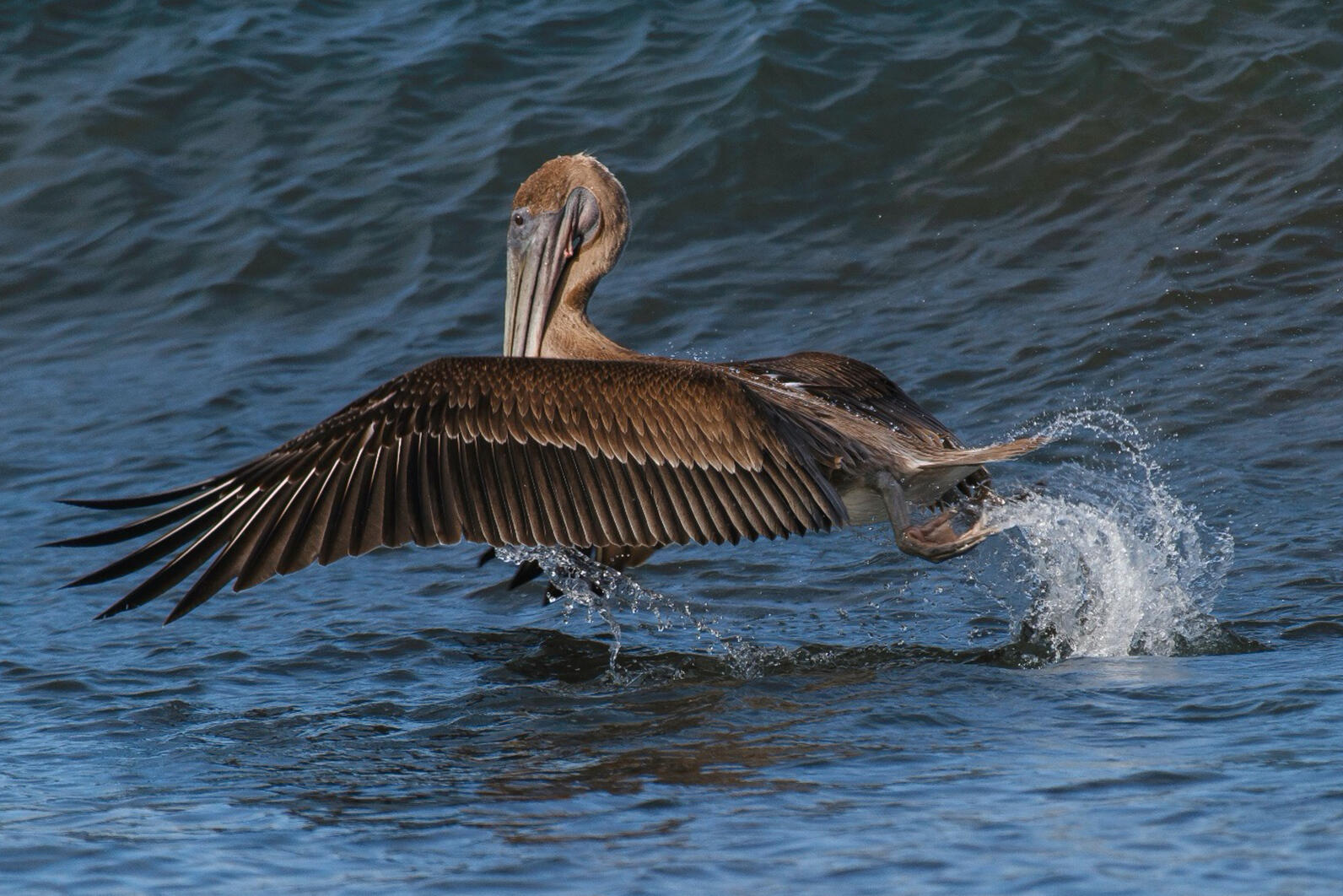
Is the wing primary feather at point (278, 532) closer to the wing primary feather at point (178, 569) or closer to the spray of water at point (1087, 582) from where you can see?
the wing primary feather at point (178, 569)

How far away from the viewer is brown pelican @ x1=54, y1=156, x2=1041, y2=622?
4258mm

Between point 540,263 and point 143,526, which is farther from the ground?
point 540,263

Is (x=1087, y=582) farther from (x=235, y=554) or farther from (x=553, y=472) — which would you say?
(x=235, y=554)

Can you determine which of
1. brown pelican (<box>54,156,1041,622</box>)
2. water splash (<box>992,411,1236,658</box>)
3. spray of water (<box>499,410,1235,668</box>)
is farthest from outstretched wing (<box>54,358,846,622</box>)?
water splash (<box>992,411,1236,658</box>)

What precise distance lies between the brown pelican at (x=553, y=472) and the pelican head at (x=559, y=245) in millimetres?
939

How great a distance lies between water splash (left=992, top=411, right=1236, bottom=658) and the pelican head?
1.62m

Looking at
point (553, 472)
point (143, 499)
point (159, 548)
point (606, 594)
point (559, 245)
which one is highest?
point (559, 245)

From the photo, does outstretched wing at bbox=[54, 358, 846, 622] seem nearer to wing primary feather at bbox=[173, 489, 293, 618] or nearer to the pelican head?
wing primary feather at bbox=[173, 489, 293, 618]

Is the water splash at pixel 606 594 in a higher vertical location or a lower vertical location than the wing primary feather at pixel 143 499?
lower

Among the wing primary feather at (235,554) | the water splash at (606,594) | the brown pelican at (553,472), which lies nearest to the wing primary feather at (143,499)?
the brown pelican at (553,472)

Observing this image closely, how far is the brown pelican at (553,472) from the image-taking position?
4258 mm

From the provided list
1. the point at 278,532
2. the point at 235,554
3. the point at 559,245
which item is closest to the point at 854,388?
the point at 559,245

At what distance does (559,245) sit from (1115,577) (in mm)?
2095

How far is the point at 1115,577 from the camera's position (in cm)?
484
